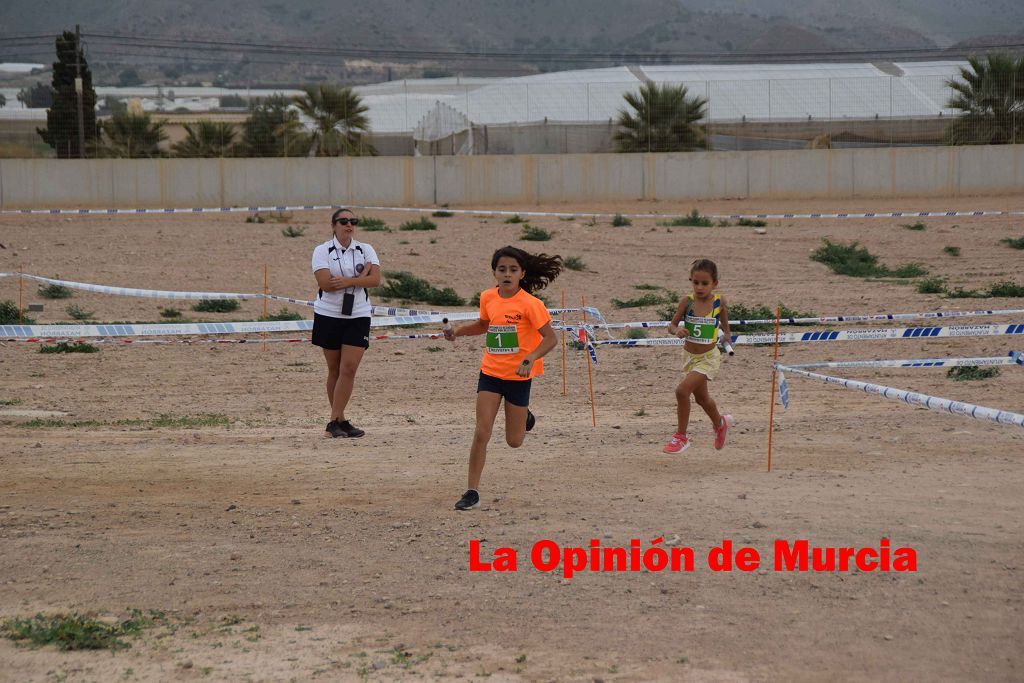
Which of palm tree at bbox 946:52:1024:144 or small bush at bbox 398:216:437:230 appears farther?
palm tree at bbox 946:52:1024:144

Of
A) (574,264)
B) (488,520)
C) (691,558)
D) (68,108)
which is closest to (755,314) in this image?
(574,264)

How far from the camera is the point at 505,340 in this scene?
7.94m

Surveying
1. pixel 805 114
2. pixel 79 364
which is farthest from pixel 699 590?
pixel 805 114

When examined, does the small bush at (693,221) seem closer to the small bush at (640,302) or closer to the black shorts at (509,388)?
the small bush at (640,302)

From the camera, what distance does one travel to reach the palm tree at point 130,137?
39.4m

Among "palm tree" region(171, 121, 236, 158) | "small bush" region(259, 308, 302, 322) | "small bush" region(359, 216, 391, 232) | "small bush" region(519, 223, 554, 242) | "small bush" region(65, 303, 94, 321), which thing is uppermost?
"palm tree" region(171, 121, 236, 158)

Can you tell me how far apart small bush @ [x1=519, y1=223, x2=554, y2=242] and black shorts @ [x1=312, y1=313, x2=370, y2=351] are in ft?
54.5

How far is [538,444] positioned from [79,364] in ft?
24.9

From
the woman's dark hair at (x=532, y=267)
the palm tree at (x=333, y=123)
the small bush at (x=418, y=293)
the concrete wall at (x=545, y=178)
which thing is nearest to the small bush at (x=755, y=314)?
the small bush at (x=418, y=293)

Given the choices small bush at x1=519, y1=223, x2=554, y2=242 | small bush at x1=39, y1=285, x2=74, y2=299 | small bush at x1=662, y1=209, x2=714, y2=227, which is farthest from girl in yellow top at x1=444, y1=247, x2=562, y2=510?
small bush at x1=662, y1=209, x2=714, y2=227

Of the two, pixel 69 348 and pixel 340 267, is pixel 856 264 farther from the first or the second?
pixel 340 267

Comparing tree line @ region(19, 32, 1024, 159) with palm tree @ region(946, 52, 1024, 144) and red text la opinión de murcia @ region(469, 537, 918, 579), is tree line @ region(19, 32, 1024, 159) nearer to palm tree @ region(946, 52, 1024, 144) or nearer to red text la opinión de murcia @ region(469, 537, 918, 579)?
palm tree @ region(946, 52, 1024, 144)

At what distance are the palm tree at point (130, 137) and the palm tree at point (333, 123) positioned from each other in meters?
4.89

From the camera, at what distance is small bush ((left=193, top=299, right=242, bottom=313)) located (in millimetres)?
19281
